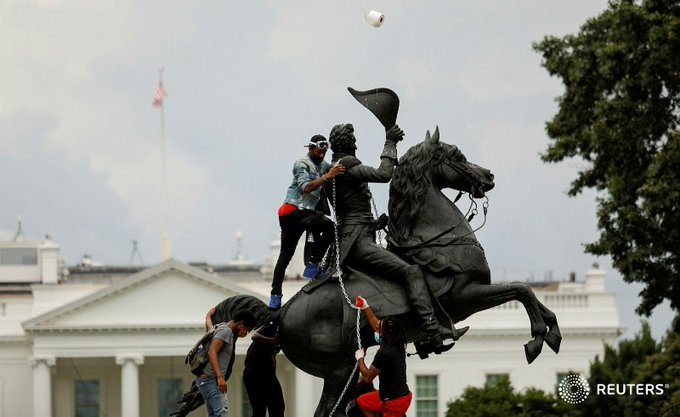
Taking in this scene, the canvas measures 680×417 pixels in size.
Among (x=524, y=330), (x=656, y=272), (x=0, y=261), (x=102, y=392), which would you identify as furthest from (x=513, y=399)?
(x=0, y=261)

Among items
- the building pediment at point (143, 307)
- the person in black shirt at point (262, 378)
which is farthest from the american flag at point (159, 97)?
the person in black shirt at point (262, 378)

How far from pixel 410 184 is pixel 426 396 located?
5876 centimetres

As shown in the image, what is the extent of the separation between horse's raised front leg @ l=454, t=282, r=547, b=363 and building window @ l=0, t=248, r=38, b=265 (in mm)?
86590

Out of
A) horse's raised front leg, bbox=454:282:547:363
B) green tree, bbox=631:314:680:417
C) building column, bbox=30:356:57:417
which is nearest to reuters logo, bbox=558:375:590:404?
green tree, bbox=631:314:680:417

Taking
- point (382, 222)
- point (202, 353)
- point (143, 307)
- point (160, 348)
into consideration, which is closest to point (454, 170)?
point (382, 222)

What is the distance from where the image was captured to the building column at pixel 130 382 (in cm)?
7319

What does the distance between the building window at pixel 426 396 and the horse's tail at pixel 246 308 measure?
184 ft

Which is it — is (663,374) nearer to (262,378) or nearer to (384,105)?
(262,378)

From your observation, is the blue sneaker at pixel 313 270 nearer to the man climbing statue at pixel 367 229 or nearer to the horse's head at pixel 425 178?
the man climbing statue at pixel 367 229

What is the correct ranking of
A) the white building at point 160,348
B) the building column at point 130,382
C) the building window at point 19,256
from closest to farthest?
1. the white building at point 160,348
2. the building column at point 130,382
3. the building window at point 19,256

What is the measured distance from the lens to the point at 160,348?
73812 millimetres

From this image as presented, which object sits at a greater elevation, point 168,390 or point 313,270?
point 168,390

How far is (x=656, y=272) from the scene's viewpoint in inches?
1330

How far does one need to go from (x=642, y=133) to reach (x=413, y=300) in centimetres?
2061
